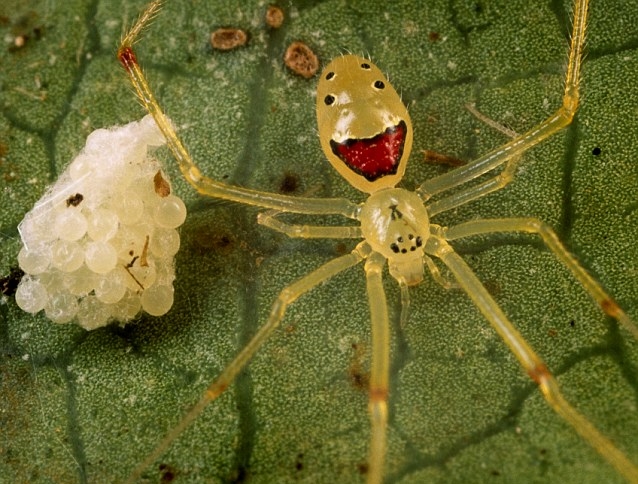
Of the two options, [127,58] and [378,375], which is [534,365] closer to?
[378,375]

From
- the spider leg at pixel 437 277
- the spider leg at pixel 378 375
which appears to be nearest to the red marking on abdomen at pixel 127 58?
the spider leg at pixel 378 375

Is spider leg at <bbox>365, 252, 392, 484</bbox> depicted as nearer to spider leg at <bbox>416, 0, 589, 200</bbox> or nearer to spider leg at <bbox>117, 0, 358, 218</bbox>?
spider leg at <bbox>117, 0, 358, 218</bbox>

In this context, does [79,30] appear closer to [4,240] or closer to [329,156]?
[4,240]

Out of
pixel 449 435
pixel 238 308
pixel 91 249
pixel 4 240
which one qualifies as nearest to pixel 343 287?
pixel 238 308

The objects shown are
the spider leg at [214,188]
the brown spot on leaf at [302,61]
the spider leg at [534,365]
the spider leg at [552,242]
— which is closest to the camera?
the spider leg at [534,365]

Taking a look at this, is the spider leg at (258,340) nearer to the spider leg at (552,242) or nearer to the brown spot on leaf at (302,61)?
the spider leg at (552,242)
